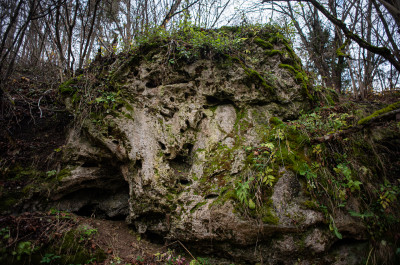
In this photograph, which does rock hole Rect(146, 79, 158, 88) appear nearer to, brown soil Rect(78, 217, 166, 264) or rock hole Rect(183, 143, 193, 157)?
rock hole Rect(183, 143, 193, 157)

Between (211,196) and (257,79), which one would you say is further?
(257,79)

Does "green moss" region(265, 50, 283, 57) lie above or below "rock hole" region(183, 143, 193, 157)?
above

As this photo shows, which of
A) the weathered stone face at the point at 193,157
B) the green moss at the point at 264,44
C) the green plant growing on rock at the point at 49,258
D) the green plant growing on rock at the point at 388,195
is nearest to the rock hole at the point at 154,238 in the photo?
the weathered stone face at the point at 193,157

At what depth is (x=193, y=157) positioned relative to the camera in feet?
14.1

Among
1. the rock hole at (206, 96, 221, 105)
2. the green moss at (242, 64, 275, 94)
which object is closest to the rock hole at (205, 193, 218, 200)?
the rock hole at (206, 96, 221, 105)

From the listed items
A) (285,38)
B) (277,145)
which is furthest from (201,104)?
(285,38)

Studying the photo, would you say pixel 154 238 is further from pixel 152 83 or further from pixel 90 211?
pixel 152 83

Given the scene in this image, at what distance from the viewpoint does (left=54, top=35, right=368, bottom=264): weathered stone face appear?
122 inches

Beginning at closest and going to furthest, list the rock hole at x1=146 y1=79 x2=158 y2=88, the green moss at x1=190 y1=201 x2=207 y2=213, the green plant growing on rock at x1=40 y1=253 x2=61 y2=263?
Answer: the green plant growing on rock at x1=40 y1=253 x2=61 y2=263 < the green moss at x1=190 y1=201 x2=207 y2=213 < the rock hole at x1=146 y1=79 x2=158 y2=88

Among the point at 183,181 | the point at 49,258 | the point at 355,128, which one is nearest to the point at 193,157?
the point at 183,181

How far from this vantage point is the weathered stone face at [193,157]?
10.2 ft

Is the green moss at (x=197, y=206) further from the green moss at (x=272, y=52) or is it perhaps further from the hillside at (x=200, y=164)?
the green moss at (x=272, y=52)

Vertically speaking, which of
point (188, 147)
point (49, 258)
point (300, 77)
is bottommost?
point (49, 258)

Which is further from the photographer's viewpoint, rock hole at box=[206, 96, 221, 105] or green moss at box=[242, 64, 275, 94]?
rock hole at box=[206, 96, 221, 105]
